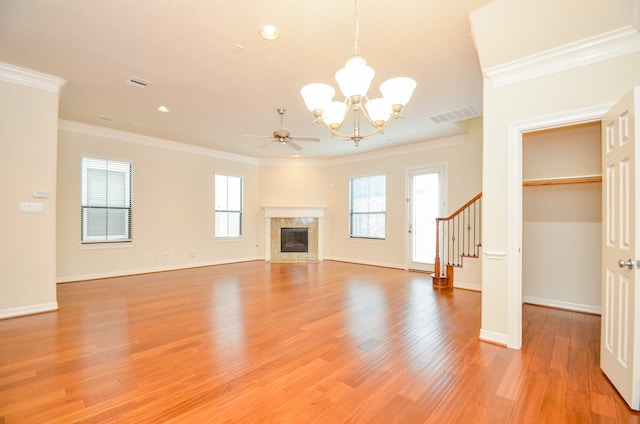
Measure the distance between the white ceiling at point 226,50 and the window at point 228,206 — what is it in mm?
2942

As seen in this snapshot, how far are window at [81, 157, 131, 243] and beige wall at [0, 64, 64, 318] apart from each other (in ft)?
6.59

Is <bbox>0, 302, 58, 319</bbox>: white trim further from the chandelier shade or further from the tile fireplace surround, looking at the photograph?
the tile fireplace surround

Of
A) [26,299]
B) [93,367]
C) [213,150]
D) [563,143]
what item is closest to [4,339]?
[26,299]

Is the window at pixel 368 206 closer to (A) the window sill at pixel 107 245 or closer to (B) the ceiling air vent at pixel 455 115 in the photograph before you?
(B) the ceiling air vent at pixel 455 115

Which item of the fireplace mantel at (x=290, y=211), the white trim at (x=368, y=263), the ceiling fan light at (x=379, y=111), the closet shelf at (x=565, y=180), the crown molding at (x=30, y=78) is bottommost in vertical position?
the white trim at (x=368, y=263)

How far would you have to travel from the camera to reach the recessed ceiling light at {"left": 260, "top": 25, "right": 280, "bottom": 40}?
2621mm

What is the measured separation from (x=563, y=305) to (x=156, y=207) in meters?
7.43

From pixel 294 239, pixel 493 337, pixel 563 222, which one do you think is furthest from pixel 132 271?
pixel 563 222

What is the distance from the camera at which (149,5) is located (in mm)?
2369

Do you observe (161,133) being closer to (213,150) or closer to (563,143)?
(213,150)

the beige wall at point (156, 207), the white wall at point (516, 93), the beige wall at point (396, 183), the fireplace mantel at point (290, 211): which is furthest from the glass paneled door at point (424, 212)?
the beige wall at point (156, 207)

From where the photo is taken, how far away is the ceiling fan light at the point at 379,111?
2.31m

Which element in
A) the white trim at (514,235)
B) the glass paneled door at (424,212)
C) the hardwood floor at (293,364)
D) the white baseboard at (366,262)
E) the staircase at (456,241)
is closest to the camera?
the hardwood floor at (293,364)

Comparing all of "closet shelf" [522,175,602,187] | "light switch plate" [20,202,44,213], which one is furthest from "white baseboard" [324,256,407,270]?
"light switch plate" [20,202,44,213]
